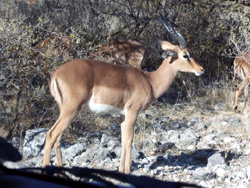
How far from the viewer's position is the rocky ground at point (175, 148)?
215 inches

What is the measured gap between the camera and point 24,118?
23.6 feet

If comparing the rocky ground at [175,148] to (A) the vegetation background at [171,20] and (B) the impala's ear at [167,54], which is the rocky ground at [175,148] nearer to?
(A) the vegetation background at [171,20]

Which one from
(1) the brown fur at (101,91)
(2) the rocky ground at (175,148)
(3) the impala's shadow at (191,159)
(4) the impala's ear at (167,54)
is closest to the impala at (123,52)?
(2) the rocky ground at (175,148)

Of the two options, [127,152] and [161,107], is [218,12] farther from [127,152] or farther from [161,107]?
[127,152]

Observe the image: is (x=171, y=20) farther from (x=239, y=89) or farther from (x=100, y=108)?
(x=100, y=108)

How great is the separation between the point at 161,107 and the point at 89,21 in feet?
8.35

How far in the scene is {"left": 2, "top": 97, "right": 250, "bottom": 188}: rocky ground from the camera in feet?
17.9

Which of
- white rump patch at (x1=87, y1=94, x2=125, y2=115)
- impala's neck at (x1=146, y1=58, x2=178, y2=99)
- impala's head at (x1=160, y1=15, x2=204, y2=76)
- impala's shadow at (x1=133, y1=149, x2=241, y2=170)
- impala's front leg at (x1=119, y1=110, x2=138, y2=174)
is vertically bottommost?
impala's shadow at (x1=133, y1=149, x2=241, y2=170)

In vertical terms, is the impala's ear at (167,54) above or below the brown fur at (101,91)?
above

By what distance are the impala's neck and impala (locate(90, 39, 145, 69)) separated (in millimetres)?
2275

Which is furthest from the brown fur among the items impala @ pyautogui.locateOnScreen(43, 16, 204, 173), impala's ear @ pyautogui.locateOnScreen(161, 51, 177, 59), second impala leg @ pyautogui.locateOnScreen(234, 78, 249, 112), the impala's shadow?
second impala leg @ pyautogui.locateOnScreen(234, 78, 249, 112)

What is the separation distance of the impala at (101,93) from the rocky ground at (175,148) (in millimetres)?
453

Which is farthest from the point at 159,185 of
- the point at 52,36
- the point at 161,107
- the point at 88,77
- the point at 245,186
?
the point at 161,107

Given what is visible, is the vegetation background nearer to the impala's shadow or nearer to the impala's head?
the impala's head
